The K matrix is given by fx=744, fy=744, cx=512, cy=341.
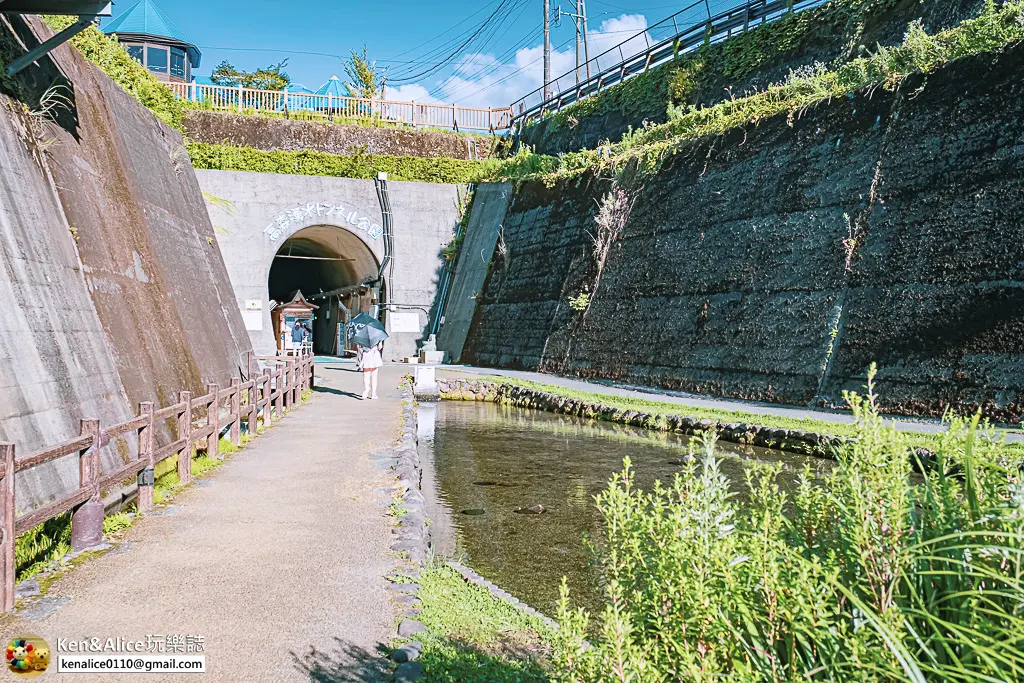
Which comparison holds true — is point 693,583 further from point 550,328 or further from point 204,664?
point 550,328

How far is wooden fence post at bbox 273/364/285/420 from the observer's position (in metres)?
13.0

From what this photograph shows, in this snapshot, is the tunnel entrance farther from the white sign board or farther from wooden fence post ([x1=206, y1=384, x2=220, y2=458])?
wooden fence post ([x1=206, y1=384, x2=220, y2=458])

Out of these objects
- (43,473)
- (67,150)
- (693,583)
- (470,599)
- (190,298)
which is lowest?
(470,599)

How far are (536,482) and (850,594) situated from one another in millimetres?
7983

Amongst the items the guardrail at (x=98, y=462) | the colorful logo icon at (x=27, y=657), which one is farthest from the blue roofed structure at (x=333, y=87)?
the colorful logo icon at (x=27, y=657)

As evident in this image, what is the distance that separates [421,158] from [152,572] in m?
27.5

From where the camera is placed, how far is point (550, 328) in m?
22.0

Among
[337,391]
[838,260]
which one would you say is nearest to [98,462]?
[838,260]

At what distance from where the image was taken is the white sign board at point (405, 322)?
3033cm

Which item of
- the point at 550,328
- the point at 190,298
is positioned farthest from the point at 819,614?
the point at 550,328

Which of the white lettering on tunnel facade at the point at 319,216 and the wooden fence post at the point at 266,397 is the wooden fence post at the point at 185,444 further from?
the white lettering on tunnel facade at the point at 319,216

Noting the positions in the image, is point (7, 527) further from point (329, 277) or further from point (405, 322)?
point (329, 277)

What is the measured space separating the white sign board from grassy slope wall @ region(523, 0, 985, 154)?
8810mm

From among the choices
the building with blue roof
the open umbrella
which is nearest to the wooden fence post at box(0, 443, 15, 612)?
the open umbrella
